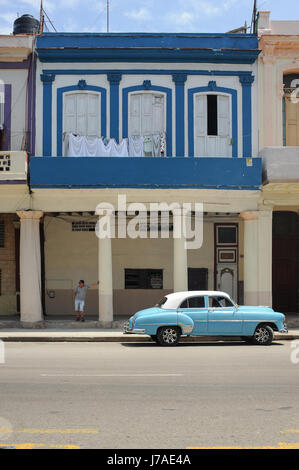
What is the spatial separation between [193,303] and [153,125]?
7.49 meters

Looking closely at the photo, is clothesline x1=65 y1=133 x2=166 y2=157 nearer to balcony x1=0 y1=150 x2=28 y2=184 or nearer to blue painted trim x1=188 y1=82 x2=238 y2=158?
blue painted trim x1=188 y1=82 x2=238 y2=158

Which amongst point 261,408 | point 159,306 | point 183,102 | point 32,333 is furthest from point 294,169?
point 261,408

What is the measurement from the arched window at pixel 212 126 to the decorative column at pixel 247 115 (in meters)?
0.49

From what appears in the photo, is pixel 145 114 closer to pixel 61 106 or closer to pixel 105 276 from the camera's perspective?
pixel 61 106

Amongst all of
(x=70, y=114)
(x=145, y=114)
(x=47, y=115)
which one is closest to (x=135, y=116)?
(x=145, y=114)

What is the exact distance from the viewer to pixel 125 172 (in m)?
18.9

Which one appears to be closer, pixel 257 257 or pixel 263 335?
pixel 263 335

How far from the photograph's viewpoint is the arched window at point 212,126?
2012cm

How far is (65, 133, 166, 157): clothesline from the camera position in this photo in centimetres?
1953

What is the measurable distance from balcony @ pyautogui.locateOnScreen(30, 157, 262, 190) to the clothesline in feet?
2.37

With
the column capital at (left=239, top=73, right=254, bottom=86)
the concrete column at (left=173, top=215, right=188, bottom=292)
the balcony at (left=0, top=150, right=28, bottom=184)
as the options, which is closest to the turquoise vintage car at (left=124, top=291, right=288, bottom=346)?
the concrete column at (left=173, top=215, right=188, bottom=292)

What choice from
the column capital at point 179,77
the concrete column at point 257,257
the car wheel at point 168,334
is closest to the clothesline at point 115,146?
the column capital at point 179,77

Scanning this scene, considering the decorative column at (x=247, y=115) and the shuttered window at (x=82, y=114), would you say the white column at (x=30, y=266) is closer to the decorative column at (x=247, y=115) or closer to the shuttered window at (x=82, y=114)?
the shuttered window at (x=82, y=114)

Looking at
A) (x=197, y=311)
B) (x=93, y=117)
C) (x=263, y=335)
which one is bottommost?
(x=263, y=335)
